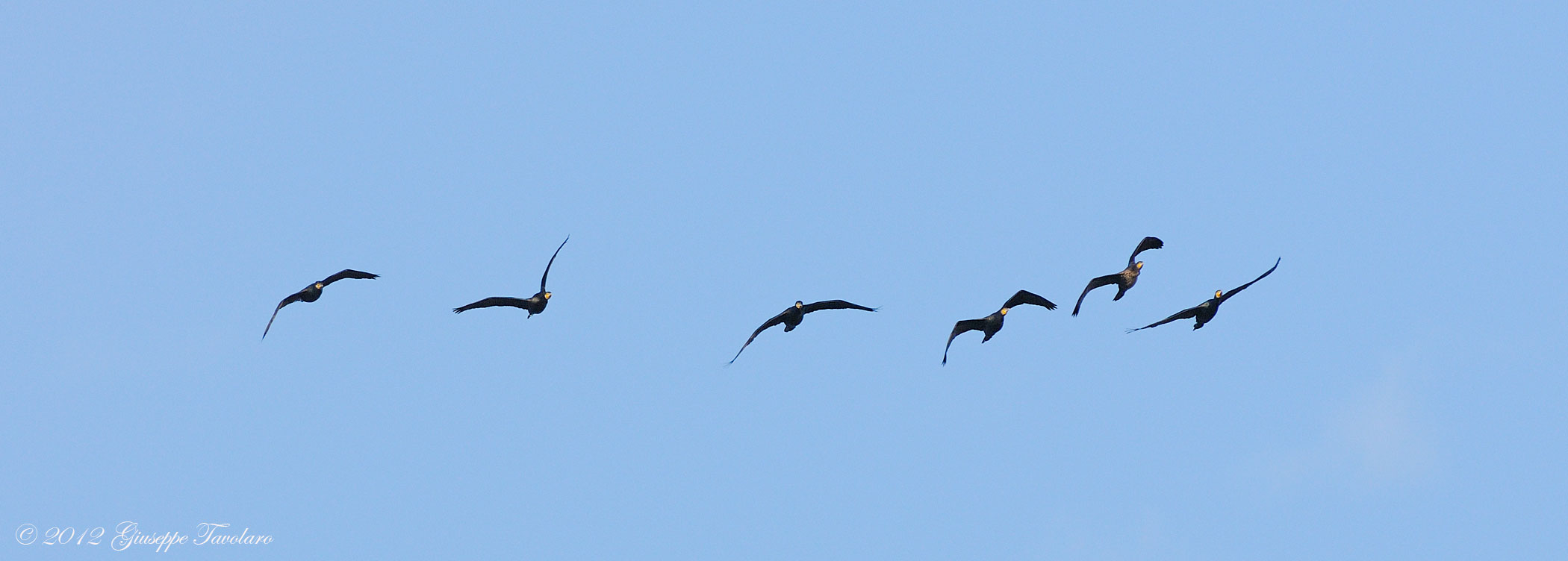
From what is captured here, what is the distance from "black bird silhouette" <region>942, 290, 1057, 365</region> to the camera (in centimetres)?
4431

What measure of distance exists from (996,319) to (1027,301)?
1.49 m

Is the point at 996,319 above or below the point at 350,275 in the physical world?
above

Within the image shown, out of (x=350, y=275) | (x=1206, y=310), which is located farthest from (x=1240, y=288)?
(x=350, y=275)

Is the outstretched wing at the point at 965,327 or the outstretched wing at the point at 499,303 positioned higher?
the outstretched wing at the point at 965,327

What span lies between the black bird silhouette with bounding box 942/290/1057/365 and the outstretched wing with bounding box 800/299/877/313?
103 inches

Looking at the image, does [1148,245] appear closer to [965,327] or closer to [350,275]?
[965,327]

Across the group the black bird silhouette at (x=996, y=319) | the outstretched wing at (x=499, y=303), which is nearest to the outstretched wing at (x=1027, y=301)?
the black bird silhouette at (x=996, y=319)

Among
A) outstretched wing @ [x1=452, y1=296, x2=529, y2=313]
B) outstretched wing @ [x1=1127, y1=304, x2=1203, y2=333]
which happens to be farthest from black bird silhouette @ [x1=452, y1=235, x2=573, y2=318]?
outstretched wing @ [x1=1127, y1=304, x2=1203, y2=333]

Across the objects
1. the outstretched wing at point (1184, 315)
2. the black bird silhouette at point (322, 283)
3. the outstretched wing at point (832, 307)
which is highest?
the outstretched wing at point (1184, 315)

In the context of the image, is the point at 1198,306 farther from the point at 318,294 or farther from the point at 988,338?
the point at 318,294

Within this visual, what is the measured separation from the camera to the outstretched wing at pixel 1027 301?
45.5 metres

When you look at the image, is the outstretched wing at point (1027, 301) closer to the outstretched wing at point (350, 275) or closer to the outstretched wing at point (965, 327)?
the outstretched wing at point (965, 327)

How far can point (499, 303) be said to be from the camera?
157ft

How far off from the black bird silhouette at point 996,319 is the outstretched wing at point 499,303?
44.1ft
